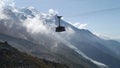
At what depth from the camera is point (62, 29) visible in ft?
247

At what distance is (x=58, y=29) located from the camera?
246ft

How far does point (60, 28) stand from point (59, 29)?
1.25 ft

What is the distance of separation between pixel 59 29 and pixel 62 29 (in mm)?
713

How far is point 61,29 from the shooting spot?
75.1 metres

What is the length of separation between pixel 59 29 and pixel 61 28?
24.1 inches

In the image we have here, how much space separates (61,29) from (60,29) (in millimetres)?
242

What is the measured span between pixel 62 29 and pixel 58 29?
0.94 m

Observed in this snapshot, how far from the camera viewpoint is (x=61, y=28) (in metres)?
75.4

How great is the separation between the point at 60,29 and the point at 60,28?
35 cm

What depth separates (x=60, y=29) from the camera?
75.0 metres

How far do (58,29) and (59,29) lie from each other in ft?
0.79
